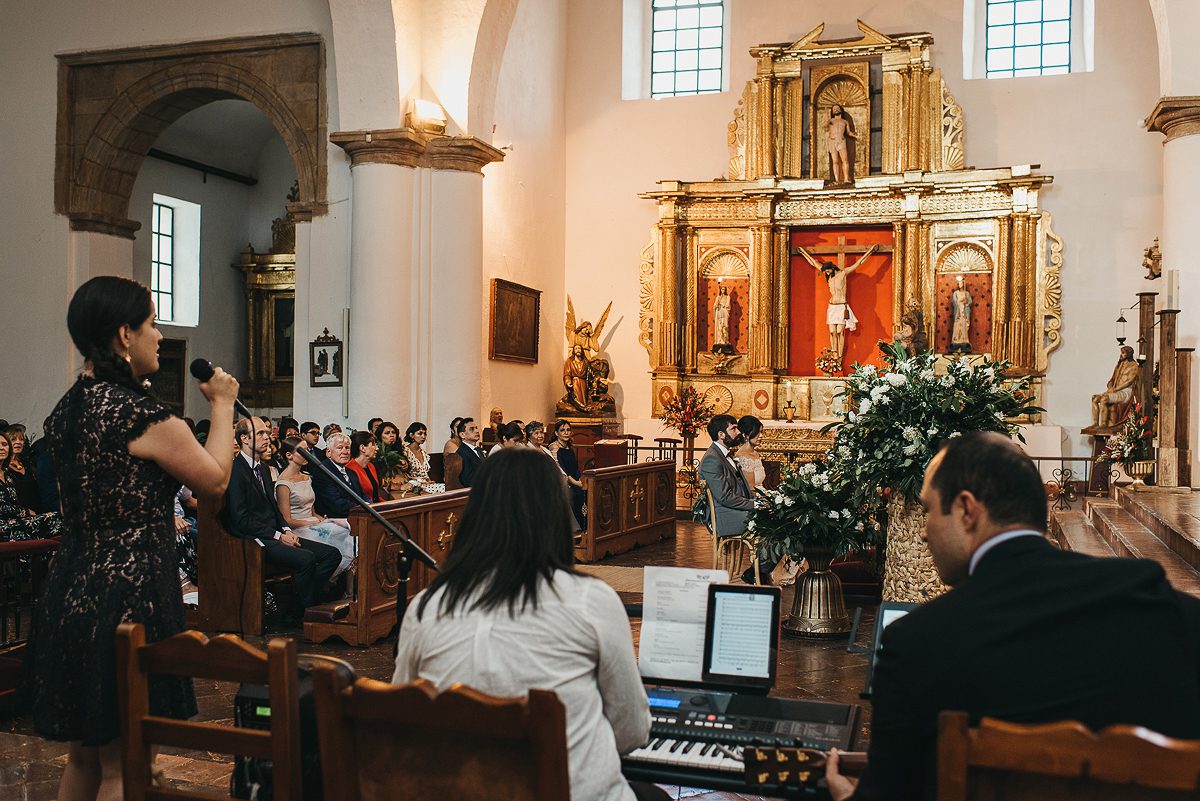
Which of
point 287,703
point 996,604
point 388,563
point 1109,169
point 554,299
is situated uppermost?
point 1109,169

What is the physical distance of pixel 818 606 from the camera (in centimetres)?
745

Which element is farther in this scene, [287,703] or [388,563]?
[388,563]

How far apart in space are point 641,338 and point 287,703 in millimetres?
15371

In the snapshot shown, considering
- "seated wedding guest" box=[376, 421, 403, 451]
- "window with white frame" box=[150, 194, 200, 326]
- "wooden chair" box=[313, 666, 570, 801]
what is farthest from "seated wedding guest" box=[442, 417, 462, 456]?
"wooden chair" box=[313, 666, 570, 801]

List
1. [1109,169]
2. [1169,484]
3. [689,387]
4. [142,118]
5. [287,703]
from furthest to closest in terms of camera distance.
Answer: [689,387] < [1109,169] < [142,118] < [1169,484] < [287,703]

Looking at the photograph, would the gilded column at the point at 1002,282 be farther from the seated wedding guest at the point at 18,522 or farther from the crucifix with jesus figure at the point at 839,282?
the seated wedding guest at the point at 18,522

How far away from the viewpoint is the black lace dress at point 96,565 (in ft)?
9.88

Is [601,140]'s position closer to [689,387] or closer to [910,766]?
[689,387]

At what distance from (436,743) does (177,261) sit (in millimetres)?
16407

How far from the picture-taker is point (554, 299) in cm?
1767

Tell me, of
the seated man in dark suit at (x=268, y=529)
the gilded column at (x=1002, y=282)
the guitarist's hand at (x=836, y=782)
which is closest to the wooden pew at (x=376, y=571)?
the seated man in dark suit at (x=268, y=529)

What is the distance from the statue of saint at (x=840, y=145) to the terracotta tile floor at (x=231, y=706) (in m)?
9.09

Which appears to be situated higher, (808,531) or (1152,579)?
(1152,579)

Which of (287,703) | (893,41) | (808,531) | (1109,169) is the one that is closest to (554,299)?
(893,41)
